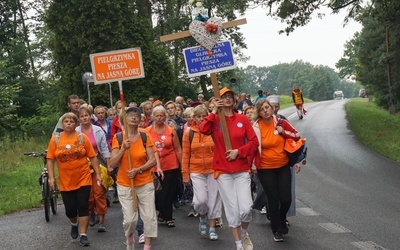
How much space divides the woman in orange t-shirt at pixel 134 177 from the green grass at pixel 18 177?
5271 millimetres

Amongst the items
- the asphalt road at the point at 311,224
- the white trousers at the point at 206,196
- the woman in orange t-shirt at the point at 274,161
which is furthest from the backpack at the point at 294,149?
the white trousers at the point at 206,196

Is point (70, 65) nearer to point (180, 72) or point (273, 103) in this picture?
point (180, 72)

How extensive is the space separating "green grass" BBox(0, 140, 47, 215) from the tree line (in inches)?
40.7

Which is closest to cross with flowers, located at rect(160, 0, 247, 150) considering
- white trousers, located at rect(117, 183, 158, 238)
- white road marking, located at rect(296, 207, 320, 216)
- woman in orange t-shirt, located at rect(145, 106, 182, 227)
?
woman in orange t-shirt, located at rect(145, 106, 182, 227)

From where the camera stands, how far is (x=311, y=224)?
29.9ft

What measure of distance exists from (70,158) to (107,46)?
73.4 ft

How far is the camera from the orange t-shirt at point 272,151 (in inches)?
311

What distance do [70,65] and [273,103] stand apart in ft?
74.8

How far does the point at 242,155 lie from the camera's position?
723 cm

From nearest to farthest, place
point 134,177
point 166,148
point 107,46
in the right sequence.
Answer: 1. point 134,177
2. point 166,148
3. point 107,46

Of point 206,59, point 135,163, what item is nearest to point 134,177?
point 135,163

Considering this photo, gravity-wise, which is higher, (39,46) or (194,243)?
(39,46)

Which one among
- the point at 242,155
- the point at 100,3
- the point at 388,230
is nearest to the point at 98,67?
the point at 242,155

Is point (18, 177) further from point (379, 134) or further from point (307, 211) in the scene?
point (379, 134)
